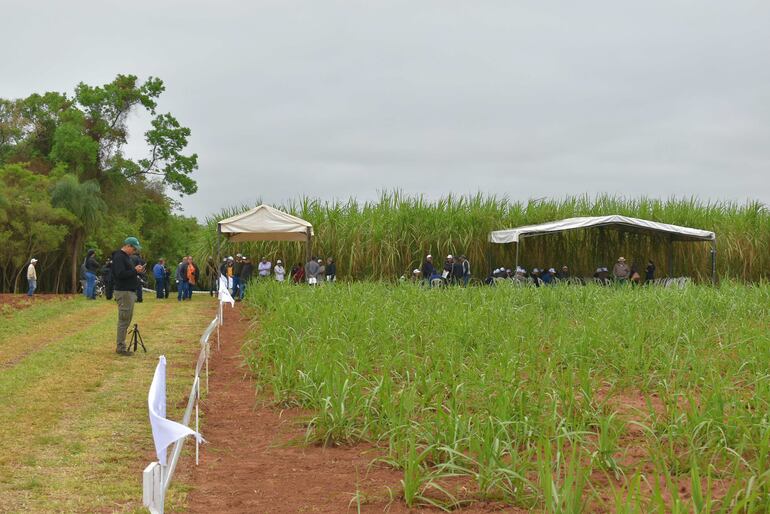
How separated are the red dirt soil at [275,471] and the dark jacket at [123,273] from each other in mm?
4023

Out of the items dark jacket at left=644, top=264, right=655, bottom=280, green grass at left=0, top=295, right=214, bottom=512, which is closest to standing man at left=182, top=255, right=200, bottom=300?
green grass at left=0, top=295, right=214, bottom=512

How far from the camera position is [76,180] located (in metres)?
32.5

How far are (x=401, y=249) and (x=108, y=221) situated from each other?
15571 mm

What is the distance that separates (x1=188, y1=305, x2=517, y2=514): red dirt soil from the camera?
15.5 ft

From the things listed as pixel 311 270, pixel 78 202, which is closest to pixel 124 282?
pixel 311 270

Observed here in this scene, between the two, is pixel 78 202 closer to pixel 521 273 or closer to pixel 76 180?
pixel 76 180

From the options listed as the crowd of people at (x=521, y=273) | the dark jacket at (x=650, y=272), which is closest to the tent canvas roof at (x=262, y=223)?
the crowd of people at (x=521, y=273)

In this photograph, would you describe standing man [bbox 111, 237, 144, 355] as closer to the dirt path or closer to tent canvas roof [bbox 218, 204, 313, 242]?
the dirt path

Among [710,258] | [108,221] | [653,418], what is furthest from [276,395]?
[108,221]

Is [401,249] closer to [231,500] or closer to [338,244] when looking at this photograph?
[338,244]

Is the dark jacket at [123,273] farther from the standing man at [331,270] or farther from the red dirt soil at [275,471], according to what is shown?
the standing man at [331,270]

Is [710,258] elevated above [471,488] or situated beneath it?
elevated above

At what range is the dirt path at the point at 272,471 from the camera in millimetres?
4734

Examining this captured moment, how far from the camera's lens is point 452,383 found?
6.75 m
